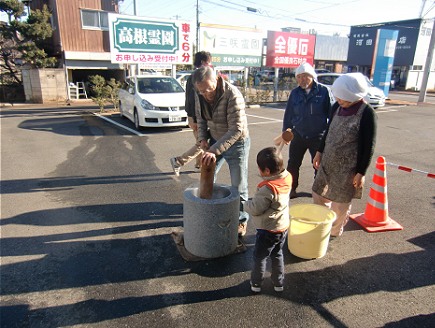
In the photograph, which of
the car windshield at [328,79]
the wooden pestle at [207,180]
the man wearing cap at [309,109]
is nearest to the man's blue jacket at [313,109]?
the man wearing cap at [309,109]

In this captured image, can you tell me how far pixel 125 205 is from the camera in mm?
4305

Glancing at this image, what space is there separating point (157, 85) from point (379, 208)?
8.01 meters

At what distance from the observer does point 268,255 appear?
2562 mm

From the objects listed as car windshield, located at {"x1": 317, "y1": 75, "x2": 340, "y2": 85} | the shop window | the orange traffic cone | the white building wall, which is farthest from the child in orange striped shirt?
the white building wall

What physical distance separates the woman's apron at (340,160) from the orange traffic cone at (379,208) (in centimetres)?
76

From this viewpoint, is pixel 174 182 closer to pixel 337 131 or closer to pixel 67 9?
pixel 337 131

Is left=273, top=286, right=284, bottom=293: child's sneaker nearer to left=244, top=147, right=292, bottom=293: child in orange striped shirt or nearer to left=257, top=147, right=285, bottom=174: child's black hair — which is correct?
left=244, top=147, right=292, bottom=293: child in orange striped shirt

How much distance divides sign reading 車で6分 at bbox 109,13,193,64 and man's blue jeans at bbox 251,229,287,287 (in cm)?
1158

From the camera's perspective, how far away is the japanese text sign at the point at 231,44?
1448 cm

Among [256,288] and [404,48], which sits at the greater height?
[404,48]

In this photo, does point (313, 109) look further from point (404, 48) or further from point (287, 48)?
point (404, 48)

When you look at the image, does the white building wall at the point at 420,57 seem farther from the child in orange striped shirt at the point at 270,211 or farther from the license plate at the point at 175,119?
the child in orange striped shirt at the point at 270,211

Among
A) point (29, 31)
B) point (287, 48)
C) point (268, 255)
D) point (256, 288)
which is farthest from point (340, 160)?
point (29, 31)

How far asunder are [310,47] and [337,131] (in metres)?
16.1
